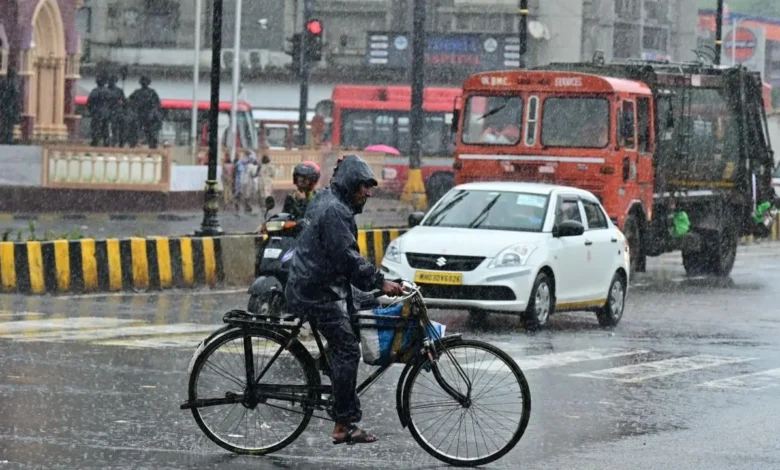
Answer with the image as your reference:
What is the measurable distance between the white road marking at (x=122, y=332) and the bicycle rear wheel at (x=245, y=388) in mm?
5379

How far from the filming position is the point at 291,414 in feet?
30.1

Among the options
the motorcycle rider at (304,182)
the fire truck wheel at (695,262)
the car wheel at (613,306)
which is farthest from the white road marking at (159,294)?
the fire truck wheel at (695,262)

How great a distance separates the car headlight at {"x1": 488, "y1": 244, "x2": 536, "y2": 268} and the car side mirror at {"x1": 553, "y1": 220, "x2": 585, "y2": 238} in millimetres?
465

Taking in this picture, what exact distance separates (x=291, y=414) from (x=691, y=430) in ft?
9.09

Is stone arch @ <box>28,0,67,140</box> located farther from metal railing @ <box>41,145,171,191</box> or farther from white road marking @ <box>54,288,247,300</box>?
white road marking @ <box>54,288,247,300</box>

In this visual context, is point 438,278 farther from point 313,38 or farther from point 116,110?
point 116,110

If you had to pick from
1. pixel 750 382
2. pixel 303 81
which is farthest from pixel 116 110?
pixel 750 382

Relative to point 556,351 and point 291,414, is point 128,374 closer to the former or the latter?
point 291,414

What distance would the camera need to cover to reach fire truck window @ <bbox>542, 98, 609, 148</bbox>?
76.4 feet

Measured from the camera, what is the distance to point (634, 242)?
24141 millimetres

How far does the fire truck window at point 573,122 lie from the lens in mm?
23297

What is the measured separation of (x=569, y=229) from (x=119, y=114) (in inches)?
780

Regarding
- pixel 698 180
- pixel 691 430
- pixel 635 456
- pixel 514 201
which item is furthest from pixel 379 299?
pixel 698 180

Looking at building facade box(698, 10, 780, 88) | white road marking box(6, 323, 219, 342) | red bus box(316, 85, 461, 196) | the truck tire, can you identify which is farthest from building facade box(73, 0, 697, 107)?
white road marking box(6, 323, 219, 342)
